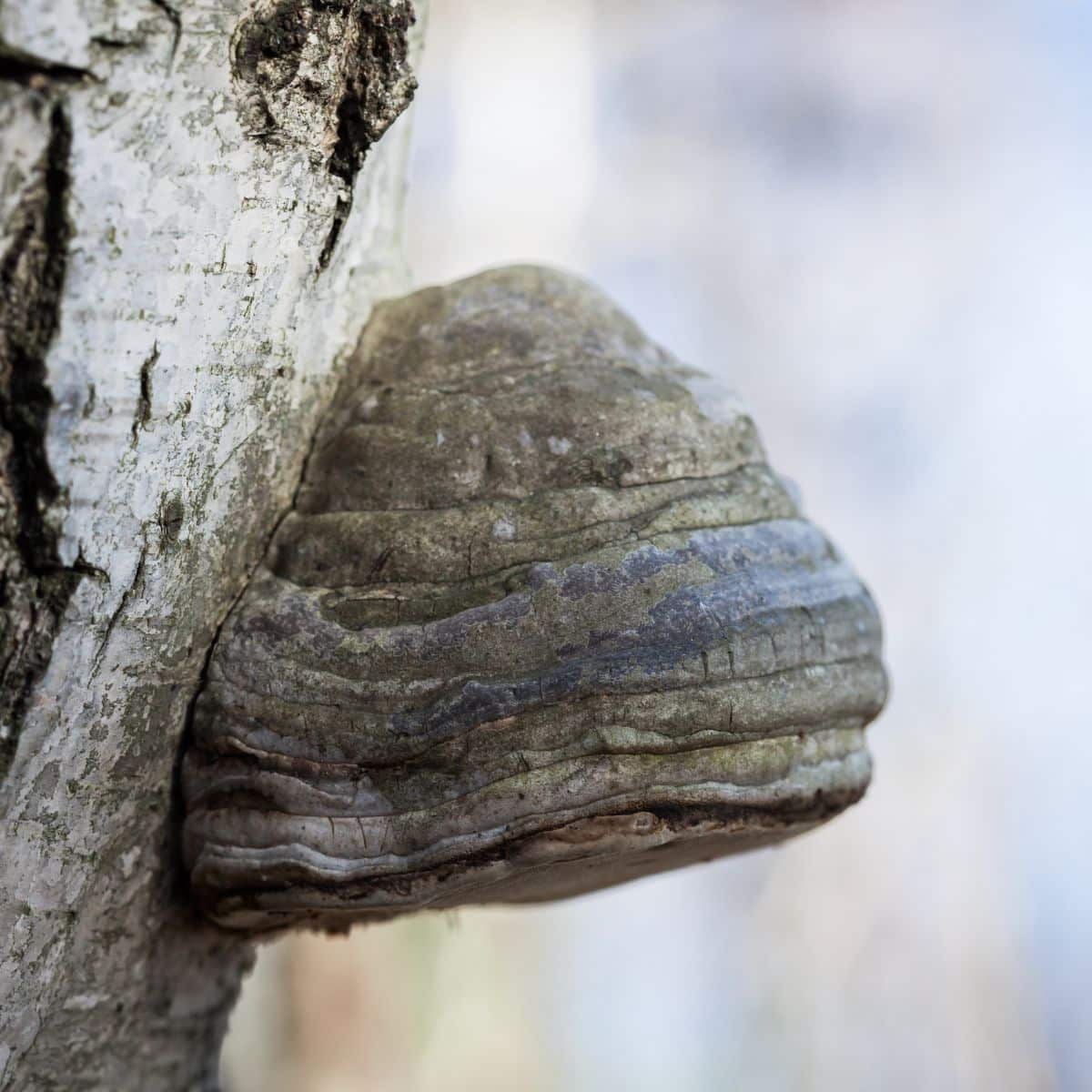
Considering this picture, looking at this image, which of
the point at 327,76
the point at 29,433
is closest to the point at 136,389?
the point at 29,433

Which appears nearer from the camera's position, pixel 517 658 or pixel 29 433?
pixel 29 433

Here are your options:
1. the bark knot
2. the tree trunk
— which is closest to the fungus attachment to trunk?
the tree trunk

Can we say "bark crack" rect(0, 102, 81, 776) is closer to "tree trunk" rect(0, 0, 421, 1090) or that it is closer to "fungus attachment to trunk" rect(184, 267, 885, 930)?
"tree trunk" rect(0, 0, 421, 1090)

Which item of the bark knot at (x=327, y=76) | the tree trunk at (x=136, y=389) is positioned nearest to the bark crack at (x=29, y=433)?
the tree trunk at (x=136, y=389)

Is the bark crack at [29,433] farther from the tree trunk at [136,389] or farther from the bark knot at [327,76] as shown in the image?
the bark knot at [327,76]

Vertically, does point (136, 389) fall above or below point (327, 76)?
below

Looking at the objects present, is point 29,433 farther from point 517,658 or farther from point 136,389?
point 517,658
